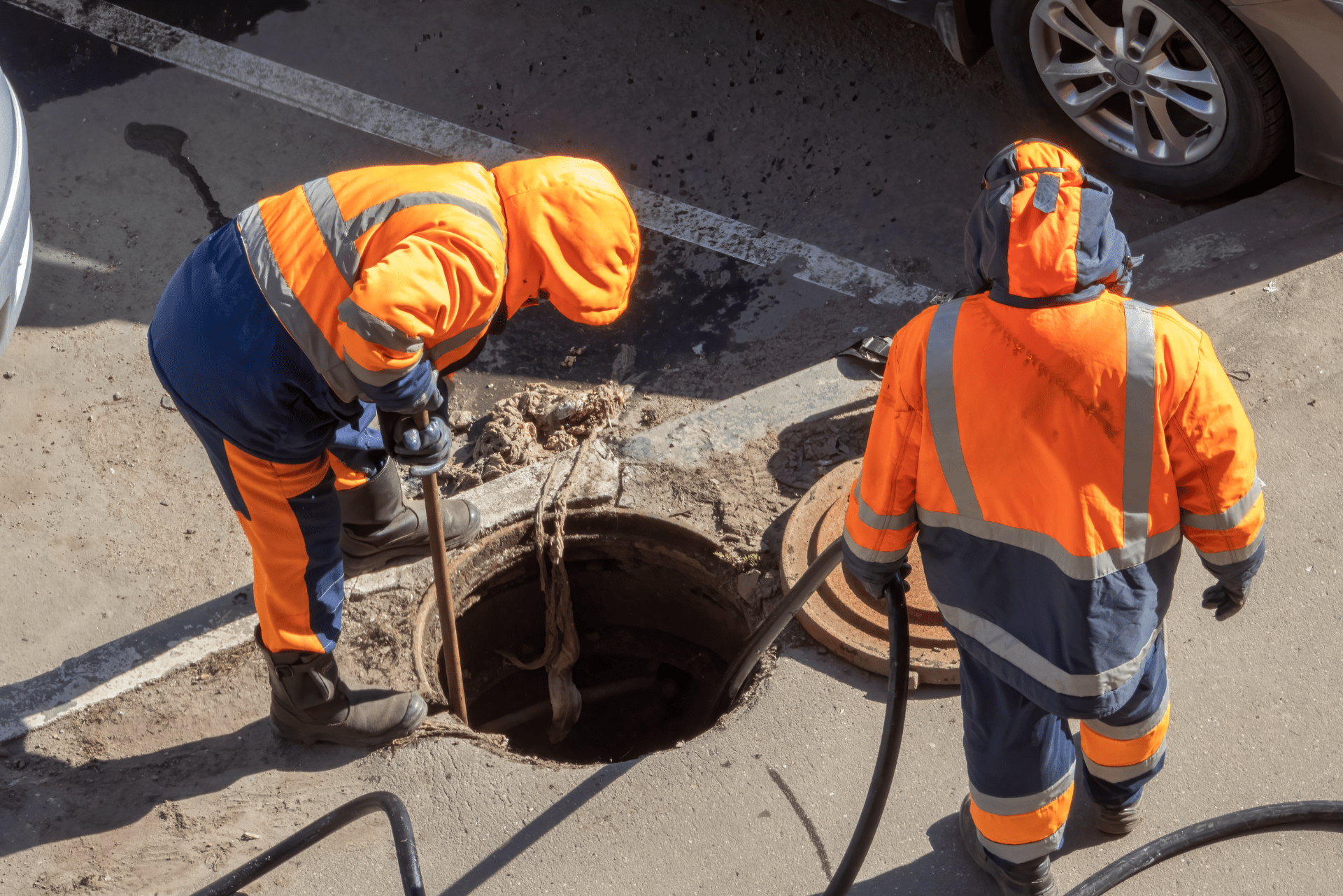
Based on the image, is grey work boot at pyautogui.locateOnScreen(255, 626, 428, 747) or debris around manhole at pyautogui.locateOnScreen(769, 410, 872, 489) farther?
debris around manhole at pyautogui.locateOnScreen(769, 410, 872, 489)

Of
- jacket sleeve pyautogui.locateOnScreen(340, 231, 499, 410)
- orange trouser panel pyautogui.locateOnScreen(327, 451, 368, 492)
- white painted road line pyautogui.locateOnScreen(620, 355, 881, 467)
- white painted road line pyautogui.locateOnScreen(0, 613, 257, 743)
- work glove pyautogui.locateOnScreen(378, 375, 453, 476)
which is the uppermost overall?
jacket sleeve pyautogui.locateOnScreen(340, 231, 499, 410)

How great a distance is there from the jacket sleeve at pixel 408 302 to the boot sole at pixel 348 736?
1.12 metres

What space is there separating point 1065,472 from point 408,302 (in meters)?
1.40

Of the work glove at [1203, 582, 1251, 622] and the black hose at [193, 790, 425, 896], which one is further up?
the work glove at [1203, 582, 1251, 622]

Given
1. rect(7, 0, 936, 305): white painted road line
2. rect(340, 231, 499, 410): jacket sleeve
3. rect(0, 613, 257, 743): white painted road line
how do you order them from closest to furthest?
1. rect(340, 231, 499, 410): jacket sleeve
2. rect(0, 613, 257, 743): white painted road line
3. rect(7, 0, 936, 305): white painted road line

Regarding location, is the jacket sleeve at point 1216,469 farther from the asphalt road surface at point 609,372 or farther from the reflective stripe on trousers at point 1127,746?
the asphalt road surface at point 609,372

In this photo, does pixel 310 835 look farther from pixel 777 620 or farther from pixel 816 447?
pixel 816 447

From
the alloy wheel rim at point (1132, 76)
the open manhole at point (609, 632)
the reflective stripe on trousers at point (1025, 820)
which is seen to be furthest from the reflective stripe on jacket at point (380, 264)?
the alloy wheel rim at point (1132, 76)

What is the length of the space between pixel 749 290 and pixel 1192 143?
182 centimetres

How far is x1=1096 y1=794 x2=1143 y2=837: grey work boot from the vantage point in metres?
2.95

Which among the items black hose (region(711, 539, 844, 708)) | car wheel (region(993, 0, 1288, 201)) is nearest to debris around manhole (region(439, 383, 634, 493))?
black hose (region(711, 539, 844, 708))

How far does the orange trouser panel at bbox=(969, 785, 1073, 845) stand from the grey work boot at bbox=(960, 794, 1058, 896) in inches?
3.9

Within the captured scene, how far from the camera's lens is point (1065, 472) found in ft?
7.25

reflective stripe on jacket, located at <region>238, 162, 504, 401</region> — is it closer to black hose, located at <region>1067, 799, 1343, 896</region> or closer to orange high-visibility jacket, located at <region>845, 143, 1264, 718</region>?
orange high-visibility jacket, located at <region>845, 143, 1264, 718</region>
